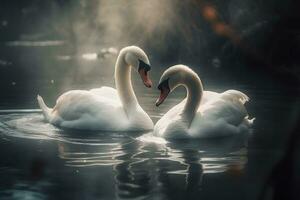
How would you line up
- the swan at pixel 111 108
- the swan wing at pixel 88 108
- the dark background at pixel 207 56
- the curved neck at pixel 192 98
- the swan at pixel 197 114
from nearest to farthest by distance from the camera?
the swan at pixel 197 114
the curved neck at pixel 192 98
the swan at pixel 111 108
the swan wing at pixel 88 108
the dark background at pixel 207 56

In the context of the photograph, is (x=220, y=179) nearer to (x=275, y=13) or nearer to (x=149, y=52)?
(x=275, y=13)

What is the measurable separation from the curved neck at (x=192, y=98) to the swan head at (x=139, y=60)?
3.58 feet

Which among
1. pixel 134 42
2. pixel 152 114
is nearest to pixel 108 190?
pixel 152 114

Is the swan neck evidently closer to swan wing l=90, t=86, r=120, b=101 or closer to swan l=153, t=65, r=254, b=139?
swan l=153, t=65, r=254, b=139

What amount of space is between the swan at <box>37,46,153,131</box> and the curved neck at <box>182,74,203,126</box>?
0.98 m

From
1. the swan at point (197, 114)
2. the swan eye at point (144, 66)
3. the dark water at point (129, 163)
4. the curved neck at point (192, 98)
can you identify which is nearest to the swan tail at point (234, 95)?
the swan at point (197, 114)

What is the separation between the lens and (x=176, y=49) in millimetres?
31703

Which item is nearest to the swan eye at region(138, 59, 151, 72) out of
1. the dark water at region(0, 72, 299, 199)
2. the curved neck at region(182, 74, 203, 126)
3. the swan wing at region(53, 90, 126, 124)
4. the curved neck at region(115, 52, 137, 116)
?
the curved neck at region(115, 52, 137, 116)

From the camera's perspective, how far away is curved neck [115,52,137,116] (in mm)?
11914

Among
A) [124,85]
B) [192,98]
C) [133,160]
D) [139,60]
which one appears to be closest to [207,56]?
[124,85]

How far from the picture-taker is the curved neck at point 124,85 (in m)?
11.9

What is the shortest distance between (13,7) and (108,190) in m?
64.4

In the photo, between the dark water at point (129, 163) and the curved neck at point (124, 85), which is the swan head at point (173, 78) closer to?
the dark water at point (129, 163)

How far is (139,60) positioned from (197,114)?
186cm
